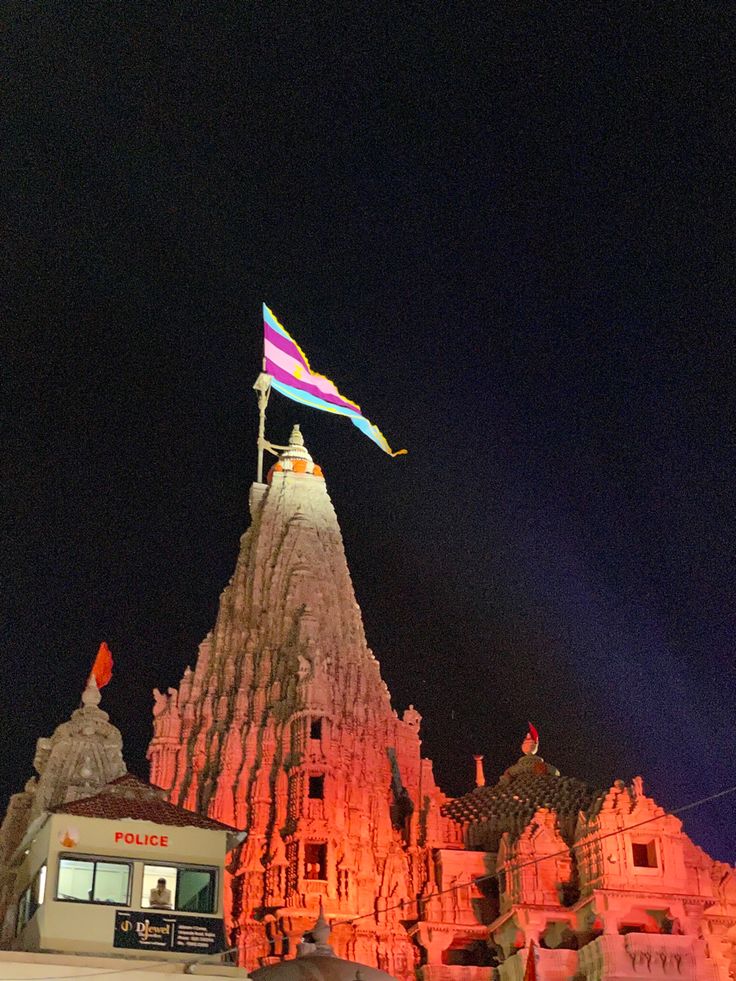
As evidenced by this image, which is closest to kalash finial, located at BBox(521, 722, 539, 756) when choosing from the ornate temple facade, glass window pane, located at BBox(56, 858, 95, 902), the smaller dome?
the ornate temple facade

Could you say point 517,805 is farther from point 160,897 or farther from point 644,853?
point 160,897

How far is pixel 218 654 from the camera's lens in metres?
57.4

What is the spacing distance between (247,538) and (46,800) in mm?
23494

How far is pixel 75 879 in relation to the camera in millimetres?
31484

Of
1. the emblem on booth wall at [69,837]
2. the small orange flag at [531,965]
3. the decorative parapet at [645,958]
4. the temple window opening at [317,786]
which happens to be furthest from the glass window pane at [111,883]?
the decorative parapet at [645,958]

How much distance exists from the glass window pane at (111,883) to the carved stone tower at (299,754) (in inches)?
633

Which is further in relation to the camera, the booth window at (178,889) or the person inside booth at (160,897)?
the booth window at (178,889)

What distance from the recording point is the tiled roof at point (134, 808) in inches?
1281

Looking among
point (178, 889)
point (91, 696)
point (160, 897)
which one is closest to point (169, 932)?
point (160, 897)

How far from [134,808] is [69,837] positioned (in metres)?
1.85

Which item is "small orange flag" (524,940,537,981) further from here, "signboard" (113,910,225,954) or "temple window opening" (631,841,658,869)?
"signboard" (113,910,225,954)

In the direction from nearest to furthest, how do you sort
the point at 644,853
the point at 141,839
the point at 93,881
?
the point at 93,881, the point at 141,839, the point at 644,853

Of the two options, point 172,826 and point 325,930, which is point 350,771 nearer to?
point 325,930

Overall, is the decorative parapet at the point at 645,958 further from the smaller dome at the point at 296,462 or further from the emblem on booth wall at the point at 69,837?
the smaller dome at the point at 296,462
